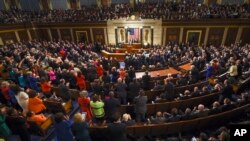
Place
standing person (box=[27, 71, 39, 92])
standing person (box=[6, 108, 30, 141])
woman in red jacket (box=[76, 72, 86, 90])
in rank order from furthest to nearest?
woman in red jacket (box=[76, 72, 86, 90]) < standing person (box=[27, 71, 39, 92]) < standing person (box=[6, 108, 30, 141])

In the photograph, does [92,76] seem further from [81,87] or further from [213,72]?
[213,72]

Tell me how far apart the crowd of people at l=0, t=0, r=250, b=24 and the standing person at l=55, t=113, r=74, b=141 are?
17.6 m

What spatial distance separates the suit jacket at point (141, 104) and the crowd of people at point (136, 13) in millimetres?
15166

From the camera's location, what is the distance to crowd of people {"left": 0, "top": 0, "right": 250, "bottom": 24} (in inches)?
768

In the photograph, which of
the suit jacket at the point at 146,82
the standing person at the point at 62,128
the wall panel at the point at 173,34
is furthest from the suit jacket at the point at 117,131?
the wall panel at the point at 173,34

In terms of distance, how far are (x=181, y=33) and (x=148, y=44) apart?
3406 mm

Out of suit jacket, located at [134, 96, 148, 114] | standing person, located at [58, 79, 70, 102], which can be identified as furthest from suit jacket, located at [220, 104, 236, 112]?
standing person, located at [58, 79, 70, 102]

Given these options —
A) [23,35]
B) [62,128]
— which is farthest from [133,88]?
[23,35]

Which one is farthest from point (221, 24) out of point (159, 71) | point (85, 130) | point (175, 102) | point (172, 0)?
point (85, 130)

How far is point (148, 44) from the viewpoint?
71.2 feet

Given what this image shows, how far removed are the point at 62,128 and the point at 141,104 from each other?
2.81 metres

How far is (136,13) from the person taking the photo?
21531 mm

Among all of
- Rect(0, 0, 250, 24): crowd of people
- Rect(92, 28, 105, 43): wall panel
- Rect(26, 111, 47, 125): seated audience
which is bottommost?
Rect(92, 28, 105, 43): wall panel

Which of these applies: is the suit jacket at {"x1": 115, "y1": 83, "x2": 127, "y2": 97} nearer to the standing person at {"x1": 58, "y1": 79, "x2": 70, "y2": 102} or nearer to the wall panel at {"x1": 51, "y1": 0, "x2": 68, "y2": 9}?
the standing person at {"x1": 58, "y1": 79, "x2": 70, "y2": 102}
